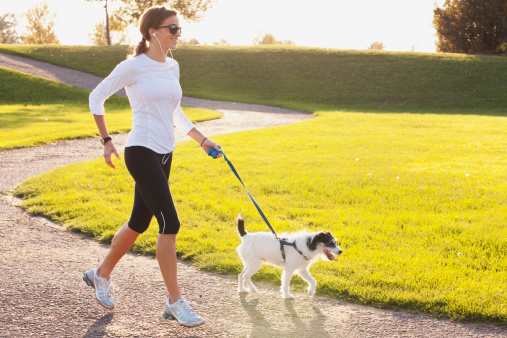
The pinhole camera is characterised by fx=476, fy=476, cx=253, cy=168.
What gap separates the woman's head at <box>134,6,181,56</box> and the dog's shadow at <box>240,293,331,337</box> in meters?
2.47

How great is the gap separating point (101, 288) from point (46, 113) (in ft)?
66.2

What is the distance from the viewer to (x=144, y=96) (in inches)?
152

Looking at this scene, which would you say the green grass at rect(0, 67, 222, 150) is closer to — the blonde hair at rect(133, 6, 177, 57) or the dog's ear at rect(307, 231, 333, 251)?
the blonde hair at rect(133, 6, 177, 57)

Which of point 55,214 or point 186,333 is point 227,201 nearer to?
point 55,214

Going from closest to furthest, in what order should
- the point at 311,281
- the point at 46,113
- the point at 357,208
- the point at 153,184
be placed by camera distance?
the point at 153,184 → the point at 311,281 → the point at 357,208 → the point at 46,113

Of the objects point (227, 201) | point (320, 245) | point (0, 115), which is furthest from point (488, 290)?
point (0, 115)

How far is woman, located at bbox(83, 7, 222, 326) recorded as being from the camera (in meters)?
3.85

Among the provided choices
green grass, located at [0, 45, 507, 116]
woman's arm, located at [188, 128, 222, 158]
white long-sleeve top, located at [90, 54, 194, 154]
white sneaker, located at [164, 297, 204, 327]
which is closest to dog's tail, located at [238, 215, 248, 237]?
woman's arm, located at [188, 128, 222, 158]

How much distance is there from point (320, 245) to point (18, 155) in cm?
1085

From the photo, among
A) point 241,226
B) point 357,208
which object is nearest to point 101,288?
point 241,226

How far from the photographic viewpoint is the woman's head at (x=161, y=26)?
3.94 meters

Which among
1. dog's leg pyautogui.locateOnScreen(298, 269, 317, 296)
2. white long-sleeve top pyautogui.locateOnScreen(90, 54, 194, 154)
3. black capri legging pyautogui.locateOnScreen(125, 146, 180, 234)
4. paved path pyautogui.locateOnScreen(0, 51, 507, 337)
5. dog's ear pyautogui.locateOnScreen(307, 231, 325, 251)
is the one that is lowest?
paved path pyautogui.locateOnScreen(0, 51, 507, 337)

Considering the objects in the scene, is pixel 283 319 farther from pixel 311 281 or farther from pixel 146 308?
pixel 146 308

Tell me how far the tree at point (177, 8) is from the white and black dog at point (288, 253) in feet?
171
